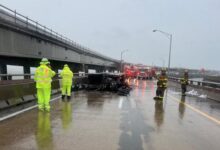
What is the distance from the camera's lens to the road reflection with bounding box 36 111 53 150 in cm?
678

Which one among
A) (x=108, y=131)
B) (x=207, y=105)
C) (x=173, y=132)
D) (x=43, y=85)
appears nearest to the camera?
(x=108, y=131)

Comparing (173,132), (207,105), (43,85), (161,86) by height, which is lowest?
(207,105)

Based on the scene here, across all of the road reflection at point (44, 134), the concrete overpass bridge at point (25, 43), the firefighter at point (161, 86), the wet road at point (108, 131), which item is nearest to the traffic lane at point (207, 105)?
the wet road at point (108, 131)

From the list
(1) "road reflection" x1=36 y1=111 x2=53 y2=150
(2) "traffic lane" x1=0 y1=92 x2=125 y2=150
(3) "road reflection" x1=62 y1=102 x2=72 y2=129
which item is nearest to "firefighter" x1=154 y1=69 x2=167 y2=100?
(2) "traffic lane" x1=0 y1=92 x2=125 y2=150

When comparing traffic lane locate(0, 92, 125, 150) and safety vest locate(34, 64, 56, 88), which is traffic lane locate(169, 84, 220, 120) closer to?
traffic lane locate(0, 92, 125, 150)

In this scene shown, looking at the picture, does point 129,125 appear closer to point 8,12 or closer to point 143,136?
point 143,136

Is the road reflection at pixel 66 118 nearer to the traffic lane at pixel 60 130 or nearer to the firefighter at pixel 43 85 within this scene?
the traffic lane at pixel 60 130

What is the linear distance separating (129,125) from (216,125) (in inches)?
114

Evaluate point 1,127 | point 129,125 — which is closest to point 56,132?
point 1,127

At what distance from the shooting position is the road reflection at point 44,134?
267 inches

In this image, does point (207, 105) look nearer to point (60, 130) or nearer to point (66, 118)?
point (66, 118)

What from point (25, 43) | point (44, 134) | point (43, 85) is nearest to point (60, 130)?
point (44, 134)

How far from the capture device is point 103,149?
6.56 m

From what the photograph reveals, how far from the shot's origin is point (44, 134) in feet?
25.9
